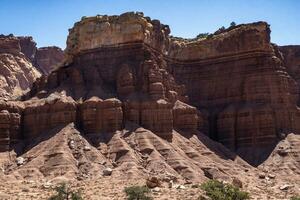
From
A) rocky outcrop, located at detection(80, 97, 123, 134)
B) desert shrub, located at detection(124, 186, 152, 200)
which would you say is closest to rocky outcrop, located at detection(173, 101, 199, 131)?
rocky outcrop, located at detection(80, 97, 123, 134)

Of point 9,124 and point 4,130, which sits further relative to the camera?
point 9,124

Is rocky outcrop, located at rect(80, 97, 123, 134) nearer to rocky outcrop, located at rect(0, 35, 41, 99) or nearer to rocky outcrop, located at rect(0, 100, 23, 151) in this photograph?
rocky outcrop, located at rect(0, 100, 23, 151)

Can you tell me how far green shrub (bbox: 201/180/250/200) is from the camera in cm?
7141

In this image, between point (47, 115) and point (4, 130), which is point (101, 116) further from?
point (4, 130)

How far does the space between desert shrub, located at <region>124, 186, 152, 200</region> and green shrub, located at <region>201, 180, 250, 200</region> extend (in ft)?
22.4

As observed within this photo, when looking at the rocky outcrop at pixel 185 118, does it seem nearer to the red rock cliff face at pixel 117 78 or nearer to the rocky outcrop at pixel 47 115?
the red rock cliff face at pixel 117 78

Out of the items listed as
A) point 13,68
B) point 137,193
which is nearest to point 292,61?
point 137,193

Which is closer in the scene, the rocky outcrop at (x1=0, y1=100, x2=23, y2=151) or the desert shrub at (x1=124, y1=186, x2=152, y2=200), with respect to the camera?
the desert shrub at (x1=124, y1=186, x2=152, y2=200)

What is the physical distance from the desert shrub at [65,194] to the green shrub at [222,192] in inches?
562

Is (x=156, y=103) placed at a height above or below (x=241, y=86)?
below

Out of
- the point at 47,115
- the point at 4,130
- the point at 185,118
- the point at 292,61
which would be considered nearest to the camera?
the point at 4,130

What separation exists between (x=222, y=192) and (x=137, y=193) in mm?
9399

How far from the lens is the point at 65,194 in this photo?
2918 inches

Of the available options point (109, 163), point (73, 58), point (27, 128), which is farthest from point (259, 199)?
point (73, 58)
